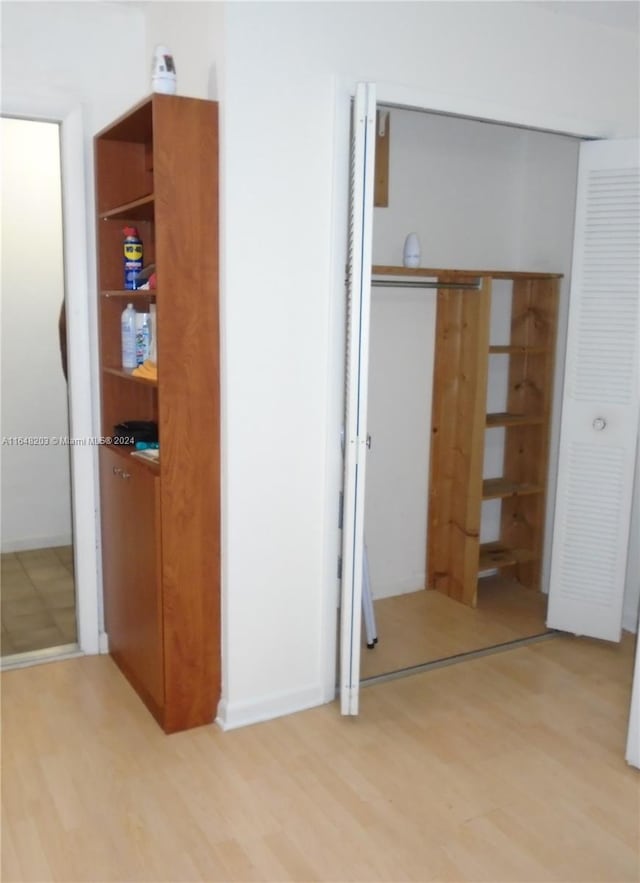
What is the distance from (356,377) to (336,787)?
127cm

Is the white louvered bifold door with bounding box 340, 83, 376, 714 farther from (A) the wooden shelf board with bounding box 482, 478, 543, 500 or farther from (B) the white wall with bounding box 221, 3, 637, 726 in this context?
(A) the wooden shelf board with bounding box 482, 478, 543, 500

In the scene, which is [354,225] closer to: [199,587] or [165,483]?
[165,483]

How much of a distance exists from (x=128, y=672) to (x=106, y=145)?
1.99 m

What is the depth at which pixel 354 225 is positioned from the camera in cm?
249

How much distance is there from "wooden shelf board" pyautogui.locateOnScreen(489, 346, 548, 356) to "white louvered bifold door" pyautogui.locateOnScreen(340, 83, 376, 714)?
1302mm

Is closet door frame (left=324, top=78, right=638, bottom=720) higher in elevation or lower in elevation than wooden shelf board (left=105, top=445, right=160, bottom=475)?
higher

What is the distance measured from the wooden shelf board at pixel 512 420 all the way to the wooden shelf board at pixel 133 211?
1.83 m

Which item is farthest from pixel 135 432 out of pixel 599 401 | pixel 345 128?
pixel 599 401

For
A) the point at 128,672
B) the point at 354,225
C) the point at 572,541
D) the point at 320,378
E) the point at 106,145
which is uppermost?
the point at 106,145

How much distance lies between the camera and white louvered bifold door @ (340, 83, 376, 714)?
2.48 meters

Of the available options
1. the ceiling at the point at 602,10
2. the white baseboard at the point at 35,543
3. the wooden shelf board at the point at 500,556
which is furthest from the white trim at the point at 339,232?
the white baseboard at the point at 35,543

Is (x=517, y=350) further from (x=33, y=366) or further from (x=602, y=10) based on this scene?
(x=33, y=366)

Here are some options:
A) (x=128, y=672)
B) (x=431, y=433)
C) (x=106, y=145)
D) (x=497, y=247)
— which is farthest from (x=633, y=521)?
(x=106, y=145)

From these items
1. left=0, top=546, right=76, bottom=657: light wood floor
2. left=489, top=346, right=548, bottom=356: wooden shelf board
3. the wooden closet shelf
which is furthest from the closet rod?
left=0, top=546, right=76, bottom=657: light wood floor
